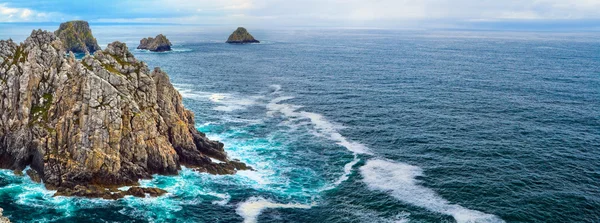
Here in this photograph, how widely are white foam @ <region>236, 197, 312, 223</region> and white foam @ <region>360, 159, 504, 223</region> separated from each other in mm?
14423

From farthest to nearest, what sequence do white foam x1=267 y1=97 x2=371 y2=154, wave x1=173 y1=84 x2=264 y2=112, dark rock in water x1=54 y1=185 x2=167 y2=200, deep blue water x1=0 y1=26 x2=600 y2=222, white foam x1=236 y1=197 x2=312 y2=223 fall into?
wave x1=173 y1=84 x2=264 y2=112 → white foam x1=267 y1=97 x2=371 y2=154 → dark rock in water x1=54 y1=185 x2=167 y2=200 → deep blue water x1=0 y1=26 x2=600 y2=222 → white foam x1=236 y1=197 x2=312 y2=223

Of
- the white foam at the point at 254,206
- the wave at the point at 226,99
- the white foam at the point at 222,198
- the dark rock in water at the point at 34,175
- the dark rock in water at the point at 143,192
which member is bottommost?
the white foam at the point at 254,206

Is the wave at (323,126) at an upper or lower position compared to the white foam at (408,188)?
upper

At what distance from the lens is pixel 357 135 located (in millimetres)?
96812

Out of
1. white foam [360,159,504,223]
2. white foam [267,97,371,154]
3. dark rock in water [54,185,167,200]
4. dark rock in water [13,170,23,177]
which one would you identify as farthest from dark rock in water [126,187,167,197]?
white foam [267,97,371,154]

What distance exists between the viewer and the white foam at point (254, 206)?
61.2 metres

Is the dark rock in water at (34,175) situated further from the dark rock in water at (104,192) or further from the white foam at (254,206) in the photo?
the white foam at (254,206)

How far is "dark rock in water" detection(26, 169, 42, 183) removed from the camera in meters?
67.9

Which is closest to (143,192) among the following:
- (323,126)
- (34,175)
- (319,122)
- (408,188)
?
(34,175)

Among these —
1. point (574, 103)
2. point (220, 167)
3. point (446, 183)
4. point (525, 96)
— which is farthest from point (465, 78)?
point (220, 167)

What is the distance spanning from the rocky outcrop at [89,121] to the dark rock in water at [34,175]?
1.94 ft

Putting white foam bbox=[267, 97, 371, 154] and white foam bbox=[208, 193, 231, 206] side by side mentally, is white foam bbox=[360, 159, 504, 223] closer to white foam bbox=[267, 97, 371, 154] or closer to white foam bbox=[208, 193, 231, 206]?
white foam bbox=[267, 97, 371, 154]

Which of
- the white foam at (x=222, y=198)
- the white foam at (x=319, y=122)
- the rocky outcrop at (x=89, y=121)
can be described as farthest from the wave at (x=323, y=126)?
the rocky outcrop at (x=89, y=121)

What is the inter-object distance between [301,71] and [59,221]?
140 metres
